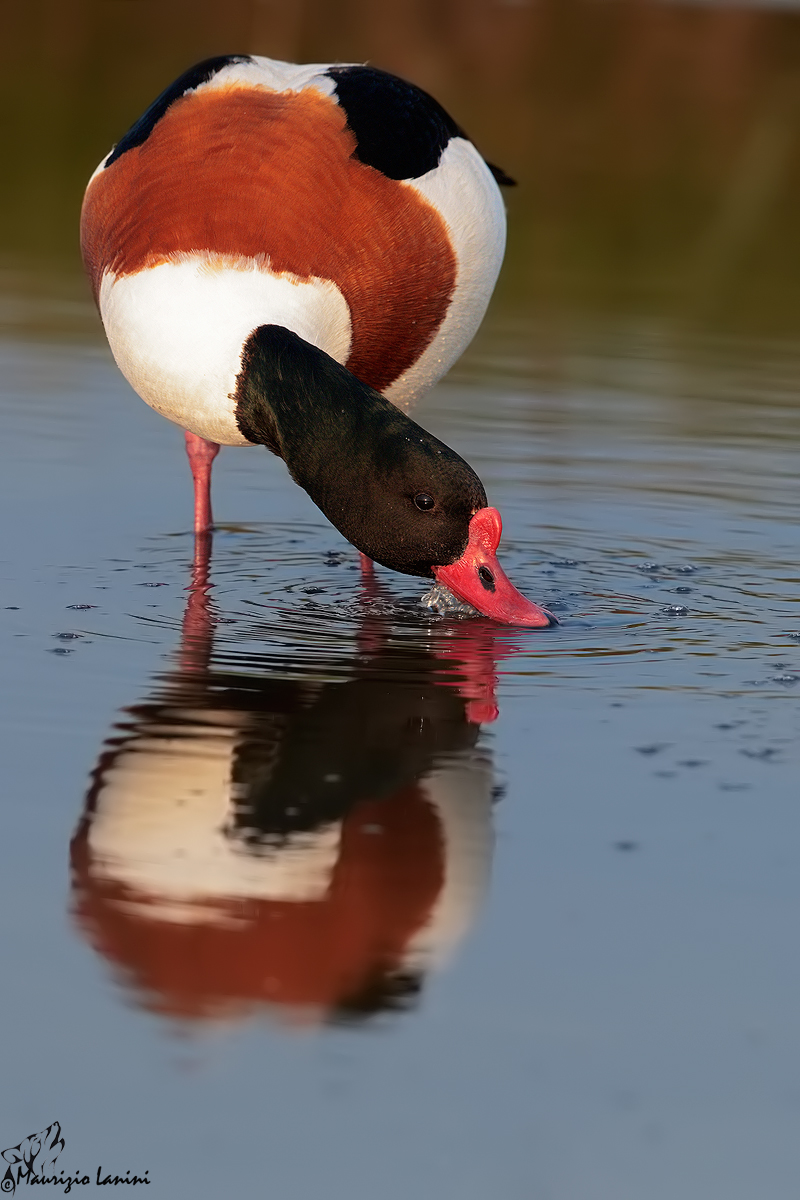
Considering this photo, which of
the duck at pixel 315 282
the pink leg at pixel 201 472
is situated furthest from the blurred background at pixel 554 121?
the duck at pixel 315 282

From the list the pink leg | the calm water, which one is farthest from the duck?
the pink leg

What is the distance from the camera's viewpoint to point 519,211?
16.1m

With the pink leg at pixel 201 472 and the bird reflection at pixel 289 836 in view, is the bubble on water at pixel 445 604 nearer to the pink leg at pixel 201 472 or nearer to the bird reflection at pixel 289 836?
the bird reflection at pixel 289 836

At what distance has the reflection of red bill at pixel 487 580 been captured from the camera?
565 cm

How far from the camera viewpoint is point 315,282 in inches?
239

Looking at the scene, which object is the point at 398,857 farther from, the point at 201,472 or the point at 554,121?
the point at 554,121

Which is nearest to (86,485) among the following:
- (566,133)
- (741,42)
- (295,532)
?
(295,532)

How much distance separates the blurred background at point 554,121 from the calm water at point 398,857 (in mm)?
4996

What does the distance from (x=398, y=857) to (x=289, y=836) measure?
9.3 inches

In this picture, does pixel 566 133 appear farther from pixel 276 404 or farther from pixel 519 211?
pixel 276 404

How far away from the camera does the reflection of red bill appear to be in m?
5.65
